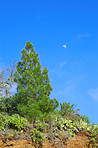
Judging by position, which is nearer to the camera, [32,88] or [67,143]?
[67,143]

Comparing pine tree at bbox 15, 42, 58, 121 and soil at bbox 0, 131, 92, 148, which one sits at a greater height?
pine tree at bbox 15, 42, 58, 121

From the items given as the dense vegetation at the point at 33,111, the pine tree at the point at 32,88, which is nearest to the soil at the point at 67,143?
the dense vegetation at the point at 33,111

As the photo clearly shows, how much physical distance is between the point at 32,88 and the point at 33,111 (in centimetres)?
152

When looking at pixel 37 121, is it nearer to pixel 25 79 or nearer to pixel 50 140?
pixel 50 140

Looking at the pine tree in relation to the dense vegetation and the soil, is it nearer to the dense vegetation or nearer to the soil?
the dense vegetation

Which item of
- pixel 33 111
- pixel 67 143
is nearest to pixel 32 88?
pixel 33 111

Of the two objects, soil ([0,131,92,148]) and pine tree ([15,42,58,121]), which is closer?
soil ([0,131,92,148])

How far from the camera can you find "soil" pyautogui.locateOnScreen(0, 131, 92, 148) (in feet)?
28.8

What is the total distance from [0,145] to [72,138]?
422cm

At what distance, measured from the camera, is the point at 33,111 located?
37.2ft

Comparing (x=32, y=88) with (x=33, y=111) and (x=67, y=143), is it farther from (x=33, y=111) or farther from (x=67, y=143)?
(x=67, y=143)

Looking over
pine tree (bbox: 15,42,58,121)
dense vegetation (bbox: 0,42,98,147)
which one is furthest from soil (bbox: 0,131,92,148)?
pine tree (bbox: 15,42,58,121)

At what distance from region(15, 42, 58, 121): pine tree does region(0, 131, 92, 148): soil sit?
2.20 meters

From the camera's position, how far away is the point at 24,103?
12.4 metres
